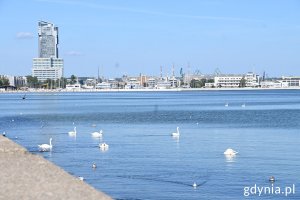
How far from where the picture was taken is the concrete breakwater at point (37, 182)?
1316cm

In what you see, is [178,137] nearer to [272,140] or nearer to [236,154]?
[272,140]

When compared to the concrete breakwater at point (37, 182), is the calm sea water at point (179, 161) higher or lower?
lower

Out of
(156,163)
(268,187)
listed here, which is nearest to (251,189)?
(268,187)

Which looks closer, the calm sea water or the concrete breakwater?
the concrete breakwater

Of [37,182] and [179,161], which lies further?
[179,161]

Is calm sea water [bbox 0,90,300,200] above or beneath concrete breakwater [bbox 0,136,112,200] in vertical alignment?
beneath

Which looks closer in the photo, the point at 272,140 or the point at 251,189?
the point at 251,189

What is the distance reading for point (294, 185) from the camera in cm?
2747

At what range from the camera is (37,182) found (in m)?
14.3

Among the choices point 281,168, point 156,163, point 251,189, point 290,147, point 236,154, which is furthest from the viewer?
point 290,147

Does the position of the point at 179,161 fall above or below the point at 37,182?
below

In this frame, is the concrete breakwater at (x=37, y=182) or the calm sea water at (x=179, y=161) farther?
the calm sea water at (x=179, y=161)

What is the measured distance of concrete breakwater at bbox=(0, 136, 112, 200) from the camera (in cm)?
1316

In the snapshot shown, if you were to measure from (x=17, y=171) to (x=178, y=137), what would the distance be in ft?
122
